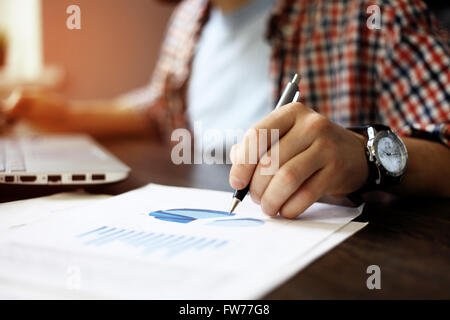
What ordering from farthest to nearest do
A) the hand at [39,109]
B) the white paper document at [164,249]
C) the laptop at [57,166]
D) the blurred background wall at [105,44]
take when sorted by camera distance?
the blurred background wall at [105,44], the hand at [39,109], the laptop at [57,166], the white paper document at [164,249]

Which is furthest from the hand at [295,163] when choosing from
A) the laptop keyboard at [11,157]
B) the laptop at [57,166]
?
the laptop keyboard at [11,157]

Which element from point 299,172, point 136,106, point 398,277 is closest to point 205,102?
point 136,106

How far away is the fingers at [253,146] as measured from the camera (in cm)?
47

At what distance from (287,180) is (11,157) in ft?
1.40

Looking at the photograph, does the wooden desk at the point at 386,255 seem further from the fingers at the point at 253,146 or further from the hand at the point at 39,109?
the hand at the point at 39,109

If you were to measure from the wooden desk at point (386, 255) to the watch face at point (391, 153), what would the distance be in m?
0.04

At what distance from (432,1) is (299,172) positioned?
2.24 feet

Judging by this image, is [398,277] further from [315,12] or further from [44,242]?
[315,12]

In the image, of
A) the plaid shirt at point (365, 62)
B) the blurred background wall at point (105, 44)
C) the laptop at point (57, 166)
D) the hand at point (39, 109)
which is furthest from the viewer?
the blurred background wall at point (105, 44)

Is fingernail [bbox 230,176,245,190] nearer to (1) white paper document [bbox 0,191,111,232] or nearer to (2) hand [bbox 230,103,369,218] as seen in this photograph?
(2) hand [bbox 230,103,369,218]

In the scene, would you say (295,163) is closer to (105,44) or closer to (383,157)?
(383,157)

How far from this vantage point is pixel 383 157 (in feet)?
1.79

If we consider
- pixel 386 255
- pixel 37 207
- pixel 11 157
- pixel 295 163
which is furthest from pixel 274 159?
pixel 11 157

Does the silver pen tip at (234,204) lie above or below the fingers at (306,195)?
below
